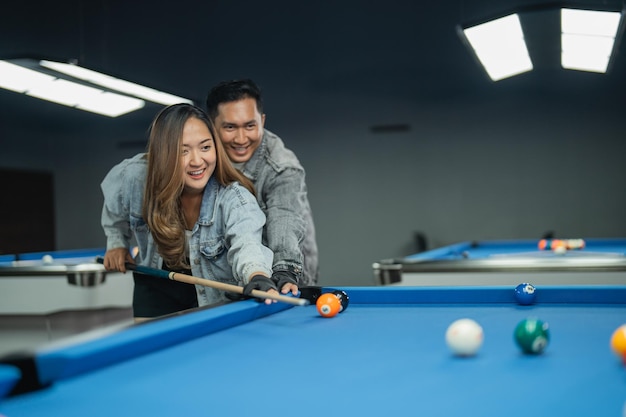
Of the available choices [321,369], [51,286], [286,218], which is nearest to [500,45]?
[286,218]

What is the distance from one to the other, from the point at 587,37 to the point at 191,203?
3260 mm

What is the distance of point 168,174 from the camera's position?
2.16 m

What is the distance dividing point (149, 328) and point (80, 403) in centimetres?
40

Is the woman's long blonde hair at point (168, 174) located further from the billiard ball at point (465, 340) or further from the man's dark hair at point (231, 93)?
the billiard ball at point (465, 340)

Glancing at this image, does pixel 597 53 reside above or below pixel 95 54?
below

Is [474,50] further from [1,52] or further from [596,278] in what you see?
[1,52]

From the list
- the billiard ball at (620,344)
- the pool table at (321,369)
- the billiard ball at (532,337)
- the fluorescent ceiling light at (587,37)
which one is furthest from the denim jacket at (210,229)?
the fluorescent ceiling light at (587,37)

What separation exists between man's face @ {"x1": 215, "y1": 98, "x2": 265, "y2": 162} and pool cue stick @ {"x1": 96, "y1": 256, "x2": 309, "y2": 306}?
62cm

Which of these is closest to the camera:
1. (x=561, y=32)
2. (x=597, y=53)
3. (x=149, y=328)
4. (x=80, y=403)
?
(x=80, y=403)

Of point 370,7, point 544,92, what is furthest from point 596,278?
point 370,7

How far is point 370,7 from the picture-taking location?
7031mm

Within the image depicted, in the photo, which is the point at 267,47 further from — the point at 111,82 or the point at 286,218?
the point at 286,218

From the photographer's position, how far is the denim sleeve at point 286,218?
236cm

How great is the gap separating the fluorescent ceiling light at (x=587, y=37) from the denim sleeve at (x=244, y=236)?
7.30 ft
